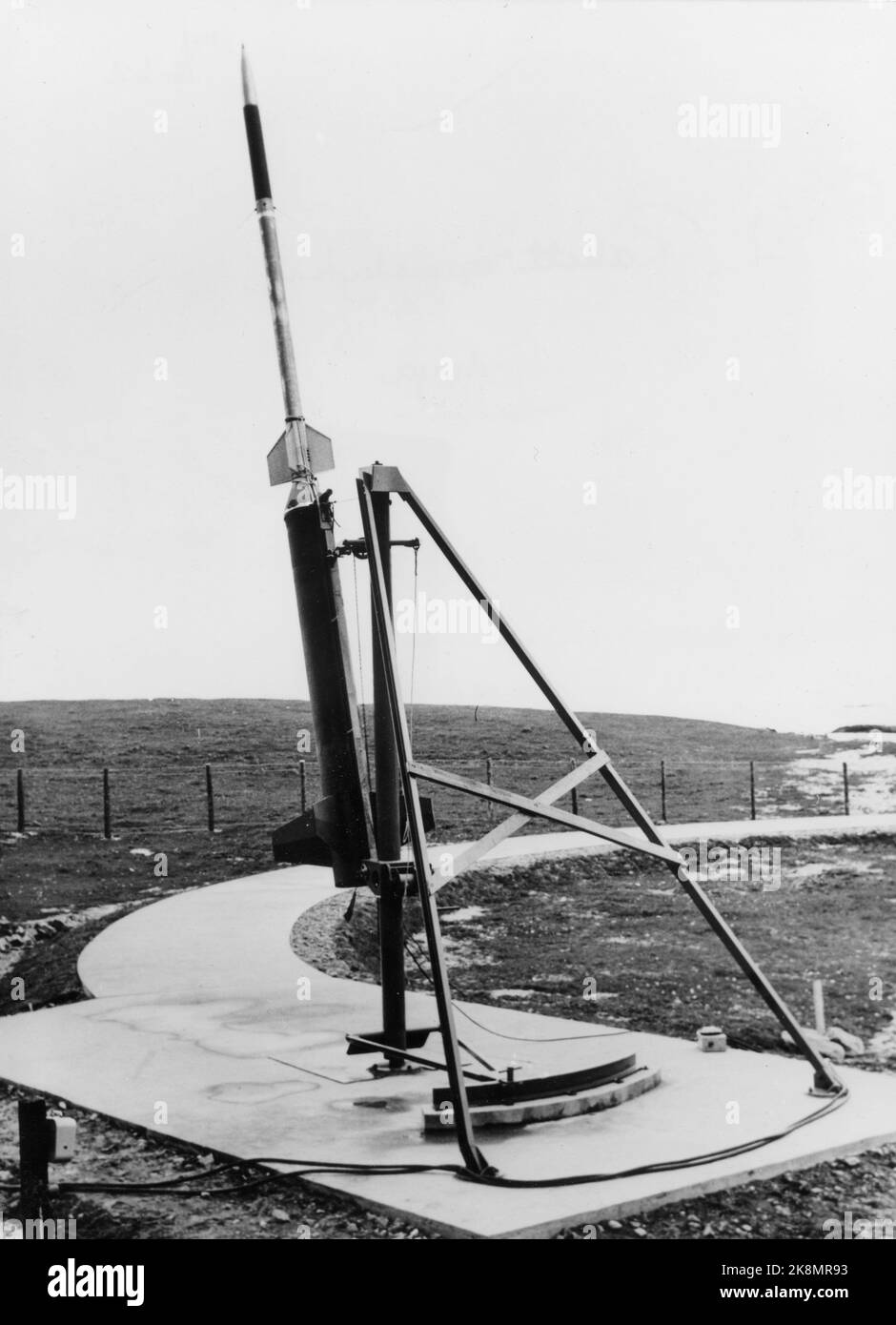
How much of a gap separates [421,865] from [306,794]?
891 inches

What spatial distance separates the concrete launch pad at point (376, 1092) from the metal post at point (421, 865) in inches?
10.8

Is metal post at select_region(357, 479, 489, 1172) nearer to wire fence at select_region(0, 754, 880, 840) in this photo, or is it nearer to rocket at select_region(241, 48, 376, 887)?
rocket at select_region(241, 48, 376, 887)

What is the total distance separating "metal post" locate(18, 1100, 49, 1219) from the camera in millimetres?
5762

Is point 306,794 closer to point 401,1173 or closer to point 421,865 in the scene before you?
point 421,865

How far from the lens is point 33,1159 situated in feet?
19.1

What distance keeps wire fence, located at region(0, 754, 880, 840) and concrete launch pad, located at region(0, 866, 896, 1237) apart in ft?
37.9

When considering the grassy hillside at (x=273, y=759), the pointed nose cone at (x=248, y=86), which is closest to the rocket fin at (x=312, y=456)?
the pointed nose cone at (x=248, y=86)

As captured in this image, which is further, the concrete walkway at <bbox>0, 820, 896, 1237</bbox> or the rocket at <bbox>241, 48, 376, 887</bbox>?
the rocket at <bbox>241, 48, 376, 887</bbox>

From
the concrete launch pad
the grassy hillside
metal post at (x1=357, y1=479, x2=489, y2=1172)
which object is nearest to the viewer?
the concrete launch pad

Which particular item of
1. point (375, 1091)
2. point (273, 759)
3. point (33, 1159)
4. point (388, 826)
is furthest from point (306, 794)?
point (33, 1159)

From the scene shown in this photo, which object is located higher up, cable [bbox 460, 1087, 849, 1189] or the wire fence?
cable [bbox 460, 1087, 849, 1189]

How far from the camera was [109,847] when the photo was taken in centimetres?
2033

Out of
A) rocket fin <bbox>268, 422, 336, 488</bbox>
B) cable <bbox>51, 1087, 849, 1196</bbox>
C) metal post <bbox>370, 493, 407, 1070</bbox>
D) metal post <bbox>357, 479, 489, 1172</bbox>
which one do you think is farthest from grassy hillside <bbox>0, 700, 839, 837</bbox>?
cable <bbox>51, 1087, 849, 1196</bbox>
